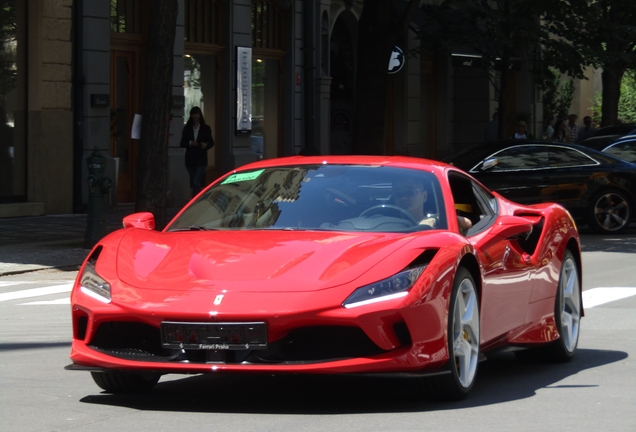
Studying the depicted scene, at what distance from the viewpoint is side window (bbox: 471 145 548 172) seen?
805 inches

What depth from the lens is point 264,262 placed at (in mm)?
6156

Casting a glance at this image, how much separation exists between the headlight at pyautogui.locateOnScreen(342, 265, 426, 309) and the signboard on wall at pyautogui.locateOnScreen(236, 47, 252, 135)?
2086cm

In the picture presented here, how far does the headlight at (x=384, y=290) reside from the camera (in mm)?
5879

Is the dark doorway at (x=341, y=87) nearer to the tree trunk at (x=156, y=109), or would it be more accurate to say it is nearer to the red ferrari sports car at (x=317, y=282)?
the tree trunk at (x=156, y=109)

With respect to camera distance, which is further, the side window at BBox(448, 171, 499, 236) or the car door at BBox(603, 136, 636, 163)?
the car door at BBox(603, 136, 636, 163)

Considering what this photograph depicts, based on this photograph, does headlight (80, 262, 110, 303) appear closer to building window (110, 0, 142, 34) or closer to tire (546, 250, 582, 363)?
tire (546, 250, 582, 363)

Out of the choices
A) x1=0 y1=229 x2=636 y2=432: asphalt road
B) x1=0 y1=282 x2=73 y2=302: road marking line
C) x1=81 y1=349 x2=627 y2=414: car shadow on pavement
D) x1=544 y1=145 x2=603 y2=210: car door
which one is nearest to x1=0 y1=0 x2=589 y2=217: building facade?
x1=544 y1=145 x2=603 y2=210: car door

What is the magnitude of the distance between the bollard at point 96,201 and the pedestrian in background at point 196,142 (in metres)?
5.50

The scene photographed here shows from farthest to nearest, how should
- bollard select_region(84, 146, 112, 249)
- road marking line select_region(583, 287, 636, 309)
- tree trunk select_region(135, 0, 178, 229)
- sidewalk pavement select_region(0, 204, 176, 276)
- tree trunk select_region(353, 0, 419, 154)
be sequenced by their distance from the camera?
tree trunk select_region(353, 0, 419, 154)
tree trunk select_region(135, 0, 178, 229)
bollard select_region(84, 146, 112, 249)
sidewalk pavement select_region(0, 204, 176, 276)
road marking line select_region(583, 287, 636, 309)

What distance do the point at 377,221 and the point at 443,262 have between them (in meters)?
0.74

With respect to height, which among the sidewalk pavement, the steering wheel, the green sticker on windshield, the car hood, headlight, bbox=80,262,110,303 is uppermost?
the green sticker on windshield

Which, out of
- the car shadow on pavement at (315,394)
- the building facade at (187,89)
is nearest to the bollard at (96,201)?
the building facade at (187,89)

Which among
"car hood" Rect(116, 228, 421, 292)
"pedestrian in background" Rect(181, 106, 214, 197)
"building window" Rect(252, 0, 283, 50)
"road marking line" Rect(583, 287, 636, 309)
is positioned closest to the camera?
"car hood" Rect(116, 228, 421, 292)

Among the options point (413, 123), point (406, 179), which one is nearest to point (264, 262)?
point (406, 179)
